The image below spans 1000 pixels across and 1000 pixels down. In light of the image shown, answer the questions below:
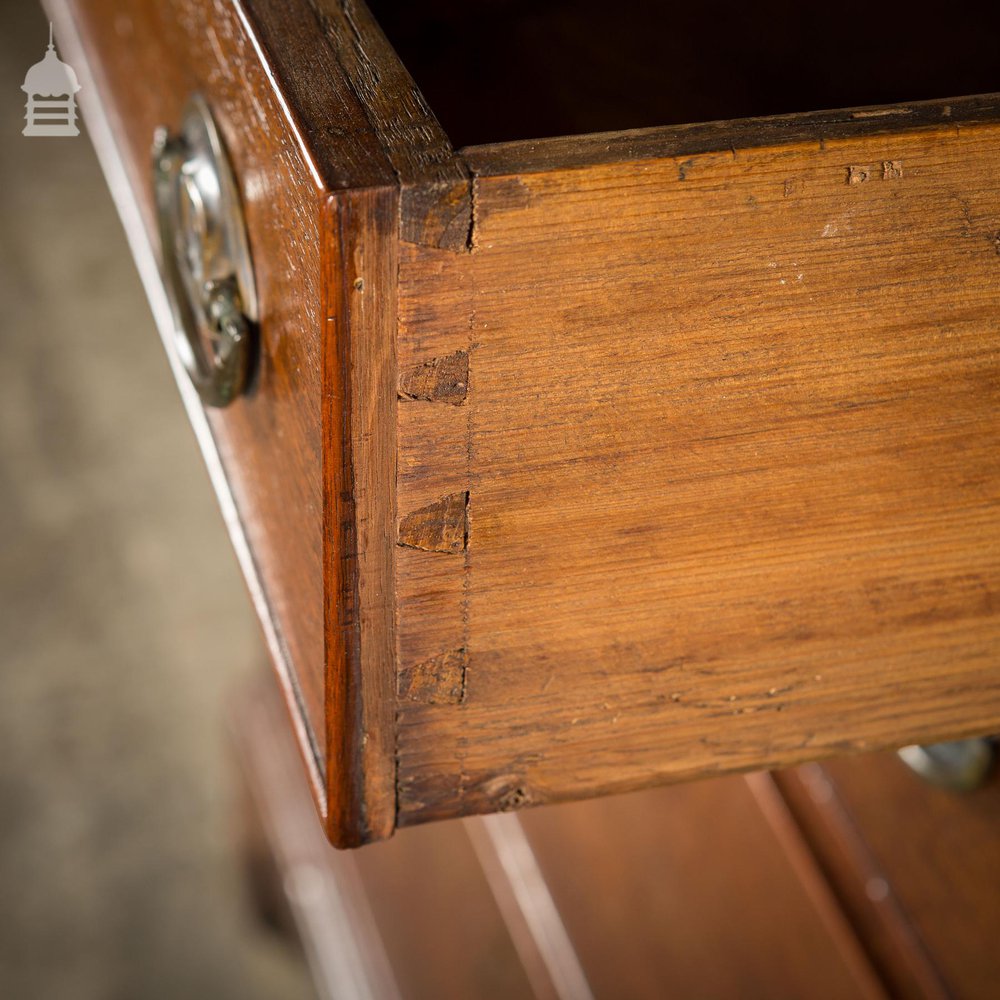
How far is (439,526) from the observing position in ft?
1.17

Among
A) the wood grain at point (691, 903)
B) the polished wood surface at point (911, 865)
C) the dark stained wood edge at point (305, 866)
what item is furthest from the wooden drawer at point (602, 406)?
the dark stained wood edge at point (305, 866)

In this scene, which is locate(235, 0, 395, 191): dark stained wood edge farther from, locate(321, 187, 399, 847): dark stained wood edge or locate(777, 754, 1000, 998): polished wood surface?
locate(777, 754, 1000, 998): polished wood surface

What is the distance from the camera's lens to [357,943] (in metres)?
1.16

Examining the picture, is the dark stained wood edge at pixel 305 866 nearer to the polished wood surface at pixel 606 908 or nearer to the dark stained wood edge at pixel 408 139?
the polished wood surface at pixel 606 908

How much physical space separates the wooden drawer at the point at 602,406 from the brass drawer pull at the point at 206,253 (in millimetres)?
14

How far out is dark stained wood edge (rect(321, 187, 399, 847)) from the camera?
307mm

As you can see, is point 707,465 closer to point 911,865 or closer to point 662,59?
point 662,59

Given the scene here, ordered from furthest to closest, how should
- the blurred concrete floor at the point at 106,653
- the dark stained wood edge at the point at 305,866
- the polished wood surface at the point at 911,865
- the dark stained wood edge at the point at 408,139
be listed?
1. the blurred concrete floor at the point at 106,653
2. the dark stained wood edge at the point at 305,866
3. the polished wood surface at the point at 911,865
4. the dark stained wood edge at the point at 408,139

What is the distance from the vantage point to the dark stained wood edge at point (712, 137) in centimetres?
31

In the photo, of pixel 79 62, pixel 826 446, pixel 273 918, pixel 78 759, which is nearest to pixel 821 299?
pixel 826 446

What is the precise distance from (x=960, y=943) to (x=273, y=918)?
938 mm

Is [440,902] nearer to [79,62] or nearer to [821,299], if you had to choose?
[79,62]

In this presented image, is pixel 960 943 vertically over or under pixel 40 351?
over

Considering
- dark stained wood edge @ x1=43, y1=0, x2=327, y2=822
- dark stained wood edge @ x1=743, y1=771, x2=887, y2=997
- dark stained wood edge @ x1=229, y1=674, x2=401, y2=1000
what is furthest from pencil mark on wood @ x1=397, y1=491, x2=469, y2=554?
dark stained wood edge @ x1=229, y1=674, x2=401, y2=1000
